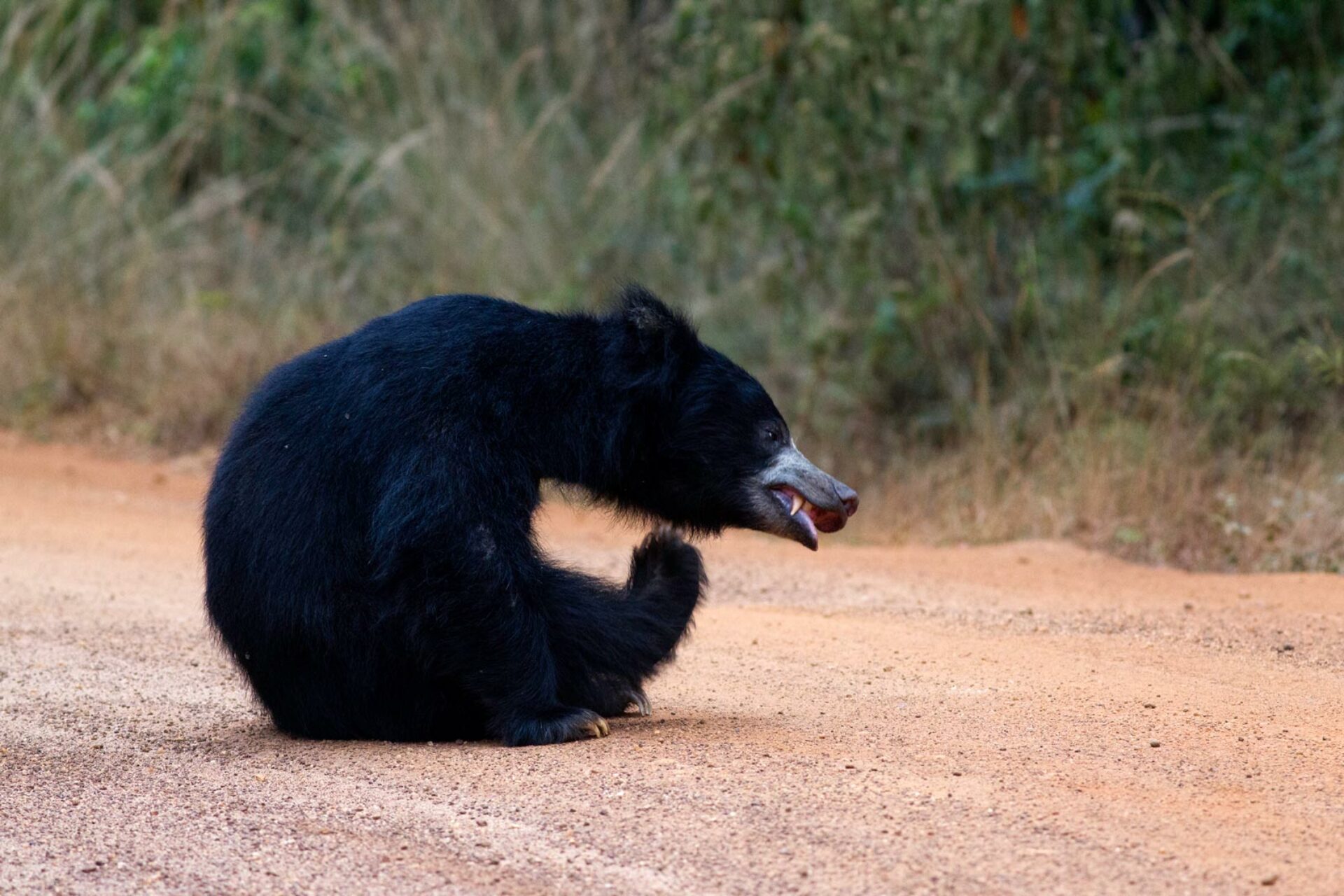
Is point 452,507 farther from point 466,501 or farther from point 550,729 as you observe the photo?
point 550,729

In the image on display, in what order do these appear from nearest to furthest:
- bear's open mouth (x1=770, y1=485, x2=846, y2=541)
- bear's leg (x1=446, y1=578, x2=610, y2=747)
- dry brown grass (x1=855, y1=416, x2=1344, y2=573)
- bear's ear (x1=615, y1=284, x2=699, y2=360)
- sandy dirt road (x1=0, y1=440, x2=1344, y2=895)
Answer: sandy dirt road (x1=0, y1=440, x2=1344, y2=895) → bear's leg (x1=446, y1=578, x2=610, y2=747) → bear's ear (x1=615, y1=284, x2=699, y2=360) → bear's open mouth (x1=770, y1=485, x2=846, y2=541) → dry brown grass (x1=855, y1=416, x2=1344, y2=573)

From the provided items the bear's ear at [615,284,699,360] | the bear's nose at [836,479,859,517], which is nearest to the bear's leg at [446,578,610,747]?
the bear's ear at [615,284,699,360]

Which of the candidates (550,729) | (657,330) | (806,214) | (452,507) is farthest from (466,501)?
(806,214)

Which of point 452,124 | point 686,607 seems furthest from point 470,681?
point 452,124

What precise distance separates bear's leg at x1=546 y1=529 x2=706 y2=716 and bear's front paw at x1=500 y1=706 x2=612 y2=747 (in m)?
0.21

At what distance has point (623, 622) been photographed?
4.76 meters

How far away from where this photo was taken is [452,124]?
40.7 feet

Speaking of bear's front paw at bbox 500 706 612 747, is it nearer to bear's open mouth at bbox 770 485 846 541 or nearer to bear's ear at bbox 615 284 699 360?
bear's open mouth at bbox 770 485 846 541

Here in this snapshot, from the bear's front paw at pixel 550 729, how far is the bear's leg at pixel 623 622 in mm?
213

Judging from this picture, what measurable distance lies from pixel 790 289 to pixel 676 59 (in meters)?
2.97

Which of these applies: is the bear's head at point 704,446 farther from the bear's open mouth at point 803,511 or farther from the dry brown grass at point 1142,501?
the dry brown grass at point 1142,501

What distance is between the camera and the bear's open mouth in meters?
→ 4.93

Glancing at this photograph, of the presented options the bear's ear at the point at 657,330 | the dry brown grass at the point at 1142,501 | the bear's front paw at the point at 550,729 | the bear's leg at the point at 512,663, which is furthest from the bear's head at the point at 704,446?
the dry brown grass at the point at 1142,501

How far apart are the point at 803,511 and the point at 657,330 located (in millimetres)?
713
